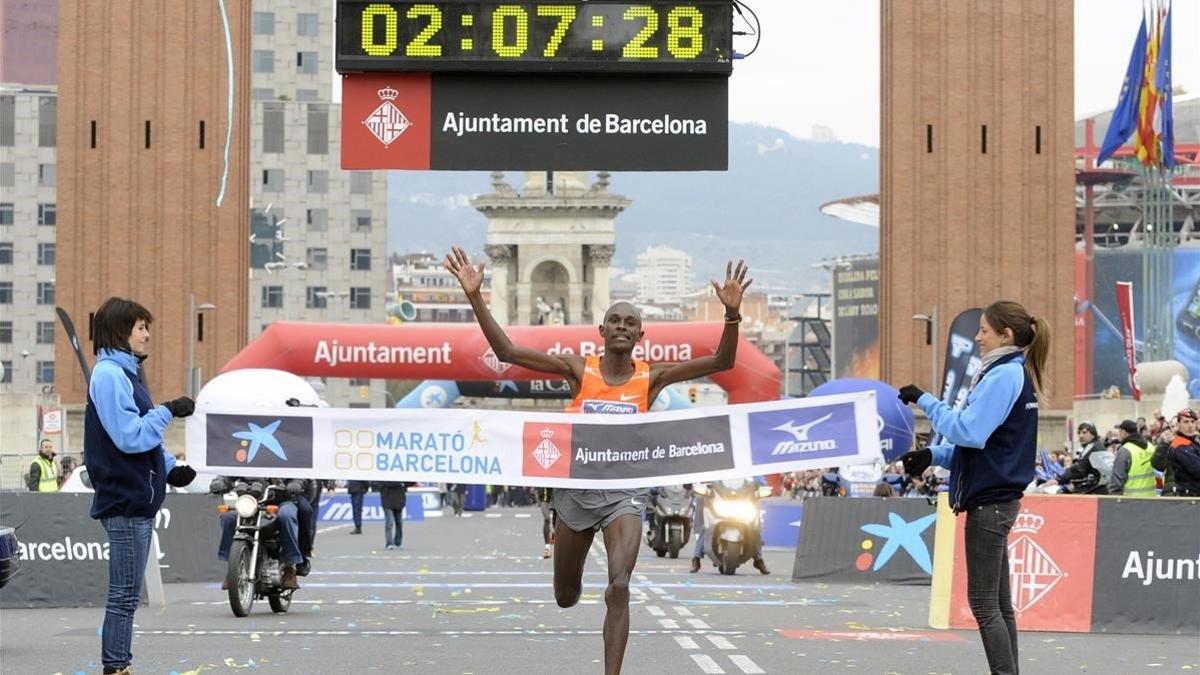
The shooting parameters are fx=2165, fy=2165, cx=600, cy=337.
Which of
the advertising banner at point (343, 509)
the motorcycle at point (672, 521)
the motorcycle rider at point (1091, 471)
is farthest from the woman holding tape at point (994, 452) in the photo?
the advertising banner at point (343, 509)

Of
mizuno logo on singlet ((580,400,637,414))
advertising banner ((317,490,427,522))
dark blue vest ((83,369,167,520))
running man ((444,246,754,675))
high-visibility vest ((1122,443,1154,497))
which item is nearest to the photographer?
dark blue vest ((83,369,167,520))

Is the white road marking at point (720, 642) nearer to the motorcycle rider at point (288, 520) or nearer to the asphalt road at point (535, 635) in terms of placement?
the asphalt road at point (535, 635)

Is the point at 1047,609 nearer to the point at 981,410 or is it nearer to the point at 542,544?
the point at 981,410

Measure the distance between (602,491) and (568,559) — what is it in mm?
569

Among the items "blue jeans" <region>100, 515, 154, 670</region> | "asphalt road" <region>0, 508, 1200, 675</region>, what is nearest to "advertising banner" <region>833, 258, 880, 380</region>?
"asphalt road" <region>0, 508, 1200, 675</region>

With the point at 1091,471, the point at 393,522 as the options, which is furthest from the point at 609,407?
the point at 393,522

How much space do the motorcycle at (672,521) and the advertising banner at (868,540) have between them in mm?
6435

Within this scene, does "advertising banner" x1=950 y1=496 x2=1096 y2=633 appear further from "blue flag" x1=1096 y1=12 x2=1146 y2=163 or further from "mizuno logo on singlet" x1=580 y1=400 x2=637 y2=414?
"blue flag" x1=1096 y1=12 x2=1146 y2=163

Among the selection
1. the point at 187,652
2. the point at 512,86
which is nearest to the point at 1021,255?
the point at 512,86

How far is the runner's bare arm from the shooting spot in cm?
1046

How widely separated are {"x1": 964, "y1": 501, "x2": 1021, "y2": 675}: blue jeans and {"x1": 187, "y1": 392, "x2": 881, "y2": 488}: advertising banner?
214 centimetres

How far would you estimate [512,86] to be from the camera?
17.0 m

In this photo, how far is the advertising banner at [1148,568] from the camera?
50.0 feet

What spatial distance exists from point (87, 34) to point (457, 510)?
15.4 meters
